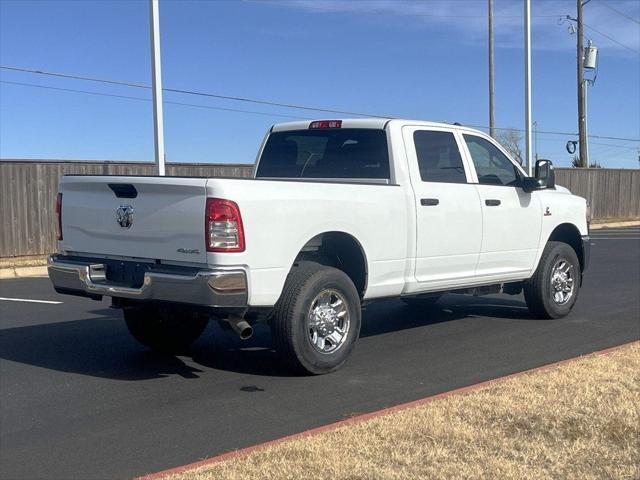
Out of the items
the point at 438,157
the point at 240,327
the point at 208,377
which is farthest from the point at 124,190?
the point at 438,157

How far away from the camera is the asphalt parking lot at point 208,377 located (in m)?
4.80

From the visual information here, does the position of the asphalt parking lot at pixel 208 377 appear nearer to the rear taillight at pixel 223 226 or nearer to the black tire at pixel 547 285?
the black tire at pixel 547 285

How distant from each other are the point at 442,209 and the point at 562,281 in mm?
2524

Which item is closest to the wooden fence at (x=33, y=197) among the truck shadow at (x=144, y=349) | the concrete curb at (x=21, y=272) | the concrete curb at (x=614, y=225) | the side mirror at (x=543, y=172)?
the concrete curb at (x=21, y=272)

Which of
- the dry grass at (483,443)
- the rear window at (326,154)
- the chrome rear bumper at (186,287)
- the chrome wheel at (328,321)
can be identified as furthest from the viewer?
the rear window at (326,154)

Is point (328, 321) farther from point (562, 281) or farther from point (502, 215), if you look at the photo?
point (562, 281)

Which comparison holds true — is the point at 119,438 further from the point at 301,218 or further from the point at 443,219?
the point at 443,219

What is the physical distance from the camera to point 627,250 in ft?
61.3

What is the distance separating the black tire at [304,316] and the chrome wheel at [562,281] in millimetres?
3430

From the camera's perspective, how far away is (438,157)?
7645 millimetres

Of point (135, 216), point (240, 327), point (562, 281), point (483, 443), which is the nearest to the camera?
point (483, 443)

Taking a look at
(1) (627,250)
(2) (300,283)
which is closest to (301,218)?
(2) (300,283)

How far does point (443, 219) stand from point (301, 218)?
1863mm

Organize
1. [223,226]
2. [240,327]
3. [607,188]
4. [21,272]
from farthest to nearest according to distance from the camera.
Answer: [607,188] → [21,272] → [240,327] → [223,226]
